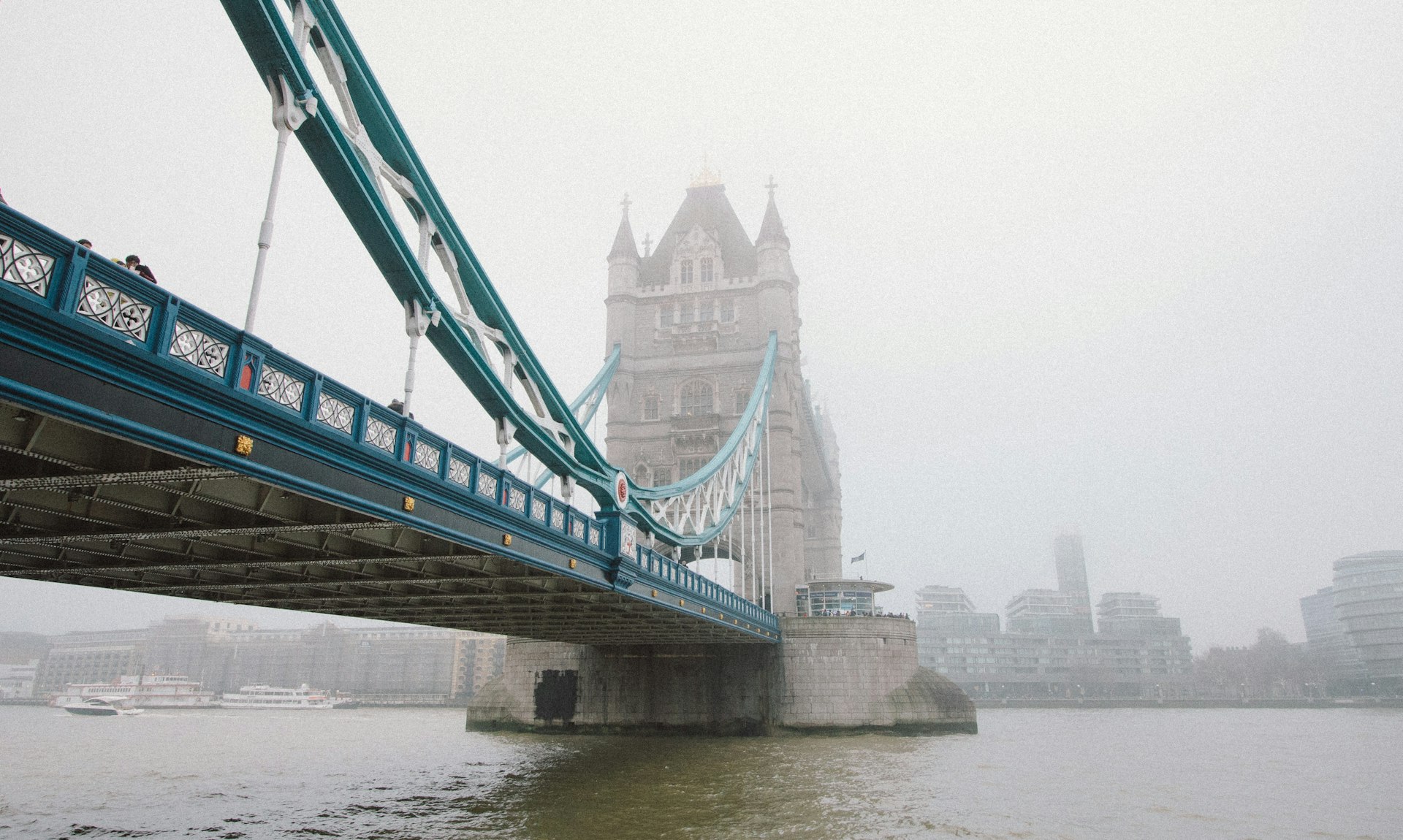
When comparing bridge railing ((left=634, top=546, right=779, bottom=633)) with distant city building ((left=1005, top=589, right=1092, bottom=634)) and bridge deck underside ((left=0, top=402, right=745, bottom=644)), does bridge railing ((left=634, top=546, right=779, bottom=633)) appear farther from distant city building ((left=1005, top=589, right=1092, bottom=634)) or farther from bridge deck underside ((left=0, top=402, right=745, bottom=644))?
distant city building ((left=1005, top=589, right=1092, bottom=634))

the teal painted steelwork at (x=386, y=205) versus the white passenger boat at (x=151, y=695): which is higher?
the teal painted steelwork at (x=386, y=205)

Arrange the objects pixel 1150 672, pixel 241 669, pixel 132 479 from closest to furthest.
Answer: pixel 132 479
pixel 1150 672
pixel 241 669

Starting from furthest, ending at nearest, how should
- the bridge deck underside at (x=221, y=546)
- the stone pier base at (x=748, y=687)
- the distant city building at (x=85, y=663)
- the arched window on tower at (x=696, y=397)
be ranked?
the distant city building at (x=85, y=663) → the arched window on tower at (x=696, y=397) → the stone pier base at (x=748, y=687) → the bridge deck underside at (x=221, y=546)

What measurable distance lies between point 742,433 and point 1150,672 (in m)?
107

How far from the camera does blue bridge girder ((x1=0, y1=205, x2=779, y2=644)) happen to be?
774cm

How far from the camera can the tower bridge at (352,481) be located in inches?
326

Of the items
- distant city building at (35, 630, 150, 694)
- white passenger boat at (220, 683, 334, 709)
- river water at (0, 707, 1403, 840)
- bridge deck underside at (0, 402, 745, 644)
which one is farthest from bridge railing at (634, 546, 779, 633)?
distant city building at (35, 630, 150, 694)

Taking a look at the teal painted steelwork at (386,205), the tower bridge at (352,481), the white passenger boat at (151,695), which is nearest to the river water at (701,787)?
the tower bridge at (352,481)

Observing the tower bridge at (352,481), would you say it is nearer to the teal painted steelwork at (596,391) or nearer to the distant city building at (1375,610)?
the teal painted steelwork at (596,391)

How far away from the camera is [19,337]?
23.9 feet

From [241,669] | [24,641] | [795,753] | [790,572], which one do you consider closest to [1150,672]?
[790,572]

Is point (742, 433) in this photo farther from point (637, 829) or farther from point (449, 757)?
point (637, 829)

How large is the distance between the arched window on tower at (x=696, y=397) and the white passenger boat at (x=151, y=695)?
68.0 m

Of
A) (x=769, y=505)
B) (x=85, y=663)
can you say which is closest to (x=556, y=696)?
(x=769, y=505)
